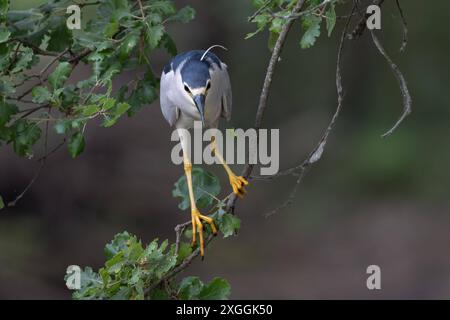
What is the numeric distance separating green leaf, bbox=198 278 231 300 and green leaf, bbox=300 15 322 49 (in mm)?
1001

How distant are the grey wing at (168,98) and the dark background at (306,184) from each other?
4.14 m

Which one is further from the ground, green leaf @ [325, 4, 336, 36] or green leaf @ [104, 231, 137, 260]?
green leaf @ [325, 4, 336, 36]

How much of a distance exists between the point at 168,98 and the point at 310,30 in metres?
0.94

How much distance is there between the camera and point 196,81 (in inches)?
149

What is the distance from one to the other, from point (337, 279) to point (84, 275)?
5856mm

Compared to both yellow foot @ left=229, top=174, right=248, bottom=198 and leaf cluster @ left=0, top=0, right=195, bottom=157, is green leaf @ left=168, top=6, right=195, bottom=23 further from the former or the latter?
yellow foot @ left=229, top=174, right=248, bottom=198

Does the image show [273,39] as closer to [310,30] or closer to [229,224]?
[310,30]

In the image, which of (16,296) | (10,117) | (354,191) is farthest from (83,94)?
(354,191)

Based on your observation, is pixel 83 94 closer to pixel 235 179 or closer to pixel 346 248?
pixel 235 179

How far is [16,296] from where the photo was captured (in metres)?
7.61

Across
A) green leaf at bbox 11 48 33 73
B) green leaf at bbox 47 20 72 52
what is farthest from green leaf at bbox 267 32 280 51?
green leaf at bbox 11 48 33 73

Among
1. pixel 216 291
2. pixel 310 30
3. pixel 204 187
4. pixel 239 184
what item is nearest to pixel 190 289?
pixel 216 291

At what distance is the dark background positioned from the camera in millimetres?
8562

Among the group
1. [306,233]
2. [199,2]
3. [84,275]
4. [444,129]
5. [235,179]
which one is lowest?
[84,275]
